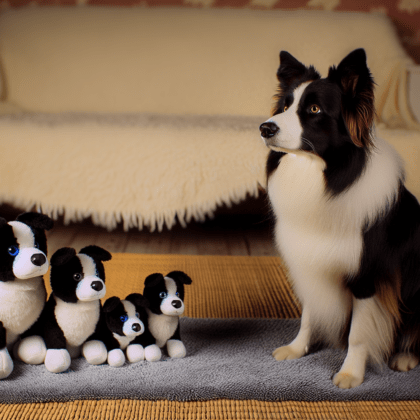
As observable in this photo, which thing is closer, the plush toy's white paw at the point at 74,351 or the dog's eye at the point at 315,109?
the dog's eye at the point at 315,109

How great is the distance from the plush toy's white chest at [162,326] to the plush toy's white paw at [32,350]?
0.28 meters

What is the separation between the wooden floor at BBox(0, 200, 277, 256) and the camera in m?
2.18

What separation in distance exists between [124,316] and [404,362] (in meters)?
0.75

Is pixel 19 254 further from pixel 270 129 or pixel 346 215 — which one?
pixel 346 215

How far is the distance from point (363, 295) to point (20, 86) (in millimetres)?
2231

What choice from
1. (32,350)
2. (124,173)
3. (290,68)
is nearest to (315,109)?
(290,68)

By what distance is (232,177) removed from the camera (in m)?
2.01

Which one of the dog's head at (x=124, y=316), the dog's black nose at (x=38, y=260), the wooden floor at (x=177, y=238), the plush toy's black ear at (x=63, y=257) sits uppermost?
the dog's black nose at (x=38, y=260)

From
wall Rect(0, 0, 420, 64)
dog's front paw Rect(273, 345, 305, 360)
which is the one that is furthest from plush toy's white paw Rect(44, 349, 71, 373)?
wall Rect(0, 0, 420, 64)

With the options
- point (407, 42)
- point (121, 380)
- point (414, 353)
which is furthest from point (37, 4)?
point (414, 353)

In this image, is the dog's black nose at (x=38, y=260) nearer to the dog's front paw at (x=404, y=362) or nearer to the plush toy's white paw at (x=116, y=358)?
the plush toy's white paw at (x=116, y=358)

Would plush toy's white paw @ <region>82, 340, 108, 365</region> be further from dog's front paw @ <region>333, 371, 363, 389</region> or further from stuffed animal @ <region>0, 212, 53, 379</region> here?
dog's front paw @ <region>333, 371, 363, 389</region>

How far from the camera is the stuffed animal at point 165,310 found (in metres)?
1.24

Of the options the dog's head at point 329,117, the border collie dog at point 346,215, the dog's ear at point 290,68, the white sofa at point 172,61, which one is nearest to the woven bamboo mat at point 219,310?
the border collie dog at point 346,215
